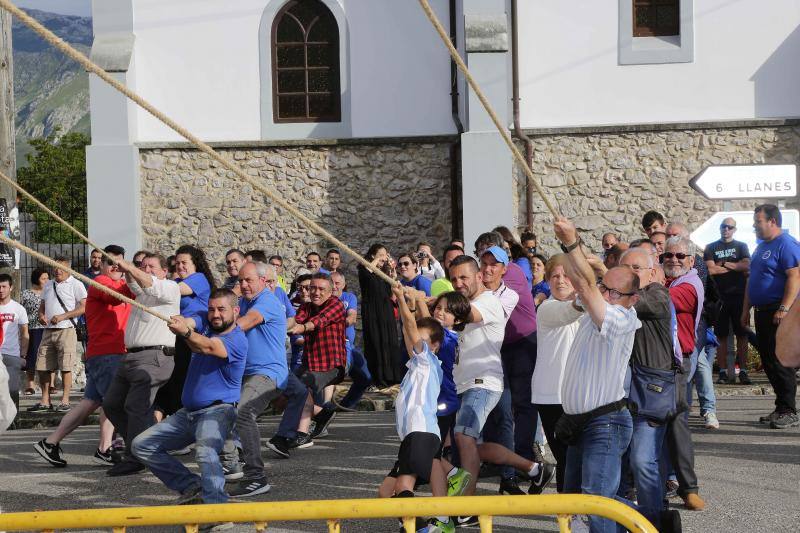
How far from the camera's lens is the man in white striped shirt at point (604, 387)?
213 inches

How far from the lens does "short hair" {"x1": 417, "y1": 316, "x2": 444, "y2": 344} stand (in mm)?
6973

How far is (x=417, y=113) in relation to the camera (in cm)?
1831

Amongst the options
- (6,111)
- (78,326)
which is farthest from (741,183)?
(6,111)

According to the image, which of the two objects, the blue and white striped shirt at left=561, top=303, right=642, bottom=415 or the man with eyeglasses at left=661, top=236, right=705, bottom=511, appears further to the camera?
the man with eyeglasses at left=661, top=236, right=705, bottom=511

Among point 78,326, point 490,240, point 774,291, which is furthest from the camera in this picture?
point 78,326

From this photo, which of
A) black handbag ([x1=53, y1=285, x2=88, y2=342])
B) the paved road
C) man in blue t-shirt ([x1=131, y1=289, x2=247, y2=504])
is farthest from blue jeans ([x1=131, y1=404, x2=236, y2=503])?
black handbag ([x1=53, y1=285, x2=88, y2=342])

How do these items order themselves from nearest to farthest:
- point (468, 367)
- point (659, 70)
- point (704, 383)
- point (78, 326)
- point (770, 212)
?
1. point (468, 367)
2. point (704, 383)
3. point (770, 212)
4. point (78, 326)
5. point (659, 70)

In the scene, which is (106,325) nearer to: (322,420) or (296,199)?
(322,420)

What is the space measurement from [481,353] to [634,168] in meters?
11.3

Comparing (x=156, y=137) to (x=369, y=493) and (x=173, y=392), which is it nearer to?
(x=173, y=392)

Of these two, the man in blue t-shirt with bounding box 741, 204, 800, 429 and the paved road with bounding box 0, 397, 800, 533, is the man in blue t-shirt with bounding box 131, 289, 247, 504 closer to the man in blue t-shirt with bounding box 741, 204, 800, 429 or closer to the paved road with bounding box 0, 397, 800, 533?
the paved road with bounding box 0, 397, 800, 533

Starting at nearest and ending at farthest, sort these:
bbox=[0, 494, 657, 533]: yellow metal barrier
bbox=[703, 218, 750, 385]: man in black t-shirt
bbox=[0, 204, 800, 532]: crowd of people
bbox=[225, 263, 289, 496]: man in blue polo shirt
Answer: bbox=[0, 494, 657, 533]: yellow metal barrier, bbox=[0, 204, 800, 532]: crowd of people, bbox=[225, 263, 289, 496]: man in blue polo shirt, bbox=[703, 218, 750, 385]: man in black t-shirt

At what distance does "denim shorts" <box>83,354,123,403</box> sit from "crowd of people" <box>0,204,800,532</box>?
0.02m

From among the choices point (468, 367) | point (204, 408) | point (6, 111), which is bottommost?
point (204, 408)
